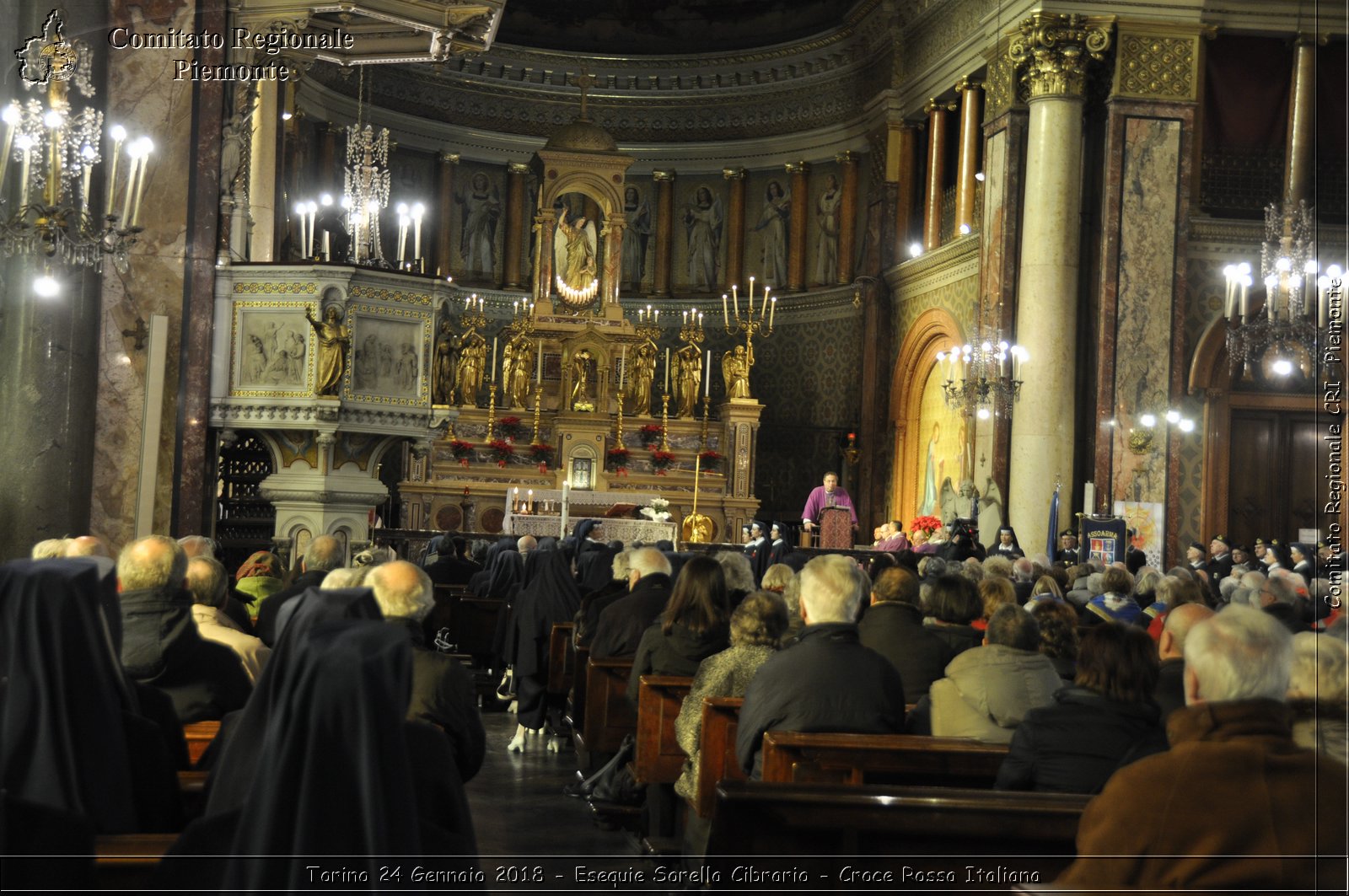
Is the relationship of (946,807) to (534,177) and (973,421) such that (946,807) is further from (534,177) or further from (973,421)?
(534,177)

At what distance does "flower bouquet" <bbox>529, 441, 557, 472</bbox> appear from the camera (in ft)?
74.2

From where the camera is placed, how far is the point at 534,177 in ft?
88.9

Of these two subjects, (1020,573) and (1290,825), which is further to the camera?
(1020,573)

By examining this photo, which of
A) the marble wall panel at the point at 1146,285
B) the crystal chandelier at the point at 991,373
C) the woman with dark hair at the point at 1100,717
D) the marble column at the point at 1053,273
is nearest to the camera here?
the woman with dark hair at the point at 1100,717

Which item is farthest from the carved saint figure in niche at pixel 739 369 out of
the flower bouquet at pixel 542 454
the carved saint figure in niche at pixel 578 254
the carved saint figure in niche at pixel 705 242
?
the carved saint figure in niche at pixel 705 242

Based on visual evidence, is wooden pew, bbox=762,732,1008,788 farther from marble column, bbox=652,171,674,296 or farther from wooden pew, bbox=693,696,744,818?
marble column, bbox=652,171,674,296

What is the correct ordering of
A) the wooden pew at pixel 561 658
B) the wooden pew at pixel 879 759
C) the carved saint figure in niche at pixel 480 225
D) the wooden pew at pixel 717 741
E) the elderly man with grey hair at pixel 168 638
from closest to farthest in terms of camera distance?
the elderly man with grey hair at pixel 168 638 < the wooden pew at pixel 879 759 < the wooden pew at pixel 717 741 < the wooden pew at pixel 561 658 < the carved saint figure in niche at pixel 480 225

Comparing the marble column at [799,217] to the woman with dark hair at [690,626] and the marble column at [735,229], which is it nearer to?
the marble column at [735,229]

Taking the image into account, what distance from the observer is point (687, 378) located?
23.8 metres

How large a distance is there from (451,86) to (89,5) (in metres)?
16.6

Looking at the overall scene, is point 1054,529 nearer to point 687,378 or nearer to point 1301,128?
point 1301,128

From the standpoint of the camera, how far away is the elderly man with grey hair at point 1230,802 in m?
3.11

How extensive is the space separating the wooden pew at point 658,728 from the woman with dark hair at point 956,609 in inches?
46.1

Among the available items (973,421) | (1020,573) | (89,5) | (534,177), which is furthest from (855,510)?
(89,5)
